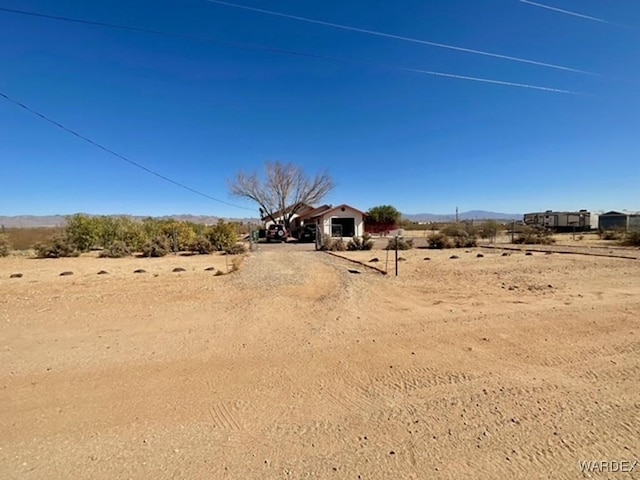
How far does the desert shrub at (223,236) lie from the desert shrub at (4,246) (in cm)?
1096

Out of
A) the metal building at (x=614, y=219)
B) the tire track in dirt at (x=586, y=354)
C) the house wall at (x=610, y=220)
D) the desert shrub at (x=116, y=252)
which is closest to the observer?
the tire track in dirt at (x=586, y=354)

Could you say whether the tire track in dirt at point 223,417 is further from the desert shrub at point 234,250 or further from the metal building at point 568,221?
the metal building at point 568,221

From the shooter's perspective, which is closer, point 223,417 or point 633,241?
point 223,417

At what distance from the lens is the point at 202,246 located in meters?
19.8

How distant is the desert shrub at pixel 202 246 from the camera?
19.7 meters

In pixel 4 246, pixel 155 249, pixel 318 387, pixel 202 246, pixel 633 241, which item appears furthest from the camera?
pixel 633 241

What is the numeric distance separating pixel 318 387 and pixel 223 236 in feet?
59.9

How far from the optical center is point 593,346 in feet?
14.7

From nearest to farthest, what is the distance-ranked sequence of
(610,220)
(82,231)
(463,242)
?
(82,231) → (463,242) → (610,220)

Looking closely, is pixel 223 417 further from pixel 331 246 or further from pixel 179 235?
pixel 179 235

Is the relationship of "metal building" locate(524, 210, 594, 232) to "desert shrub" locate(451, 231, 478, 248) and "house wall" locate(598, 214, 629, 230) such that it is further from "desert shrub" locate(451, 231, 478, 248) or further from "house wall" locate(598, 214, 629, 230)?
"desert shrub" locate(451, 231, 478, 248)

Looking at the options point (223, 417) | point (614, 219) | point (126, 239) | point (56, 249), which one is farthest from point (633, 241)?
point (56, 249)

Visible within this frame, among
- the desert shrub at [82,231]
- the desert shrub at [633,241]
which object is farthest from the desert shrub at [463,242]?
the desert shrub at [82,231]

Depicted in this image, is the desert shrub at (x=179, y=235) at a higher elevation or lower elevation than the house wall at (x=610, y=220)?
lower
